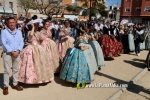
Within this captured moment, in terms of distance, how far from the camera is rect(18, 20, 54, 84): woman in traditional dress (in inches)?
213

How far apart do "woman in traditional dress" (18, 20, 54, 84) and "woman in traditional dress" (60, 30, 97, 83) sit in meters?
0.53

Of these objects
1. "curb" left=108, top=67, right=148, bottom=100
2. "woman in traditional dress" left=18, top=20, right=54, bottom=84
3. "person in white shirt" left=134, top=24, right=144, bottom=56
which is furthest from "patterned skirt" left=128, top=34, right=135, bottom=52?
"woman in traditional dress" left=18, top=20, right=54, bottom=84

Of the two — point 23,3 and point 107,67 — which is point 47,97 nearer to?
point 107,67

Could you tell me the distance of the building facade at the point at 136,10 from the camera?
52.3 m

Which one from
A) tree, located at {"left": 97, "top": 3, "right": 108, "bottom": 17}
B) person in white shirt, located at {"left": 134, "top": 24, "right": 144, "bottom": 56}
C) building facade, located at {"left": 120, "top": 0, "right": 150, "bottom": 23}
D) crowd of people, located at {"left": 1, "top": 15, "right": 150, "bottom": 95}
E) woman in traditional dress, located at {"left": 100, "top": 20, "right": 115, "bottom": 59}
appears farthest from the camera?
building facade, located at {"left": 120, "top": 0, "right": 150, "bottom": 23}

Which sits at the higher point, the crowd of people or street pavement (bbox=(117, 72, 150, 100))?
the crowd of people

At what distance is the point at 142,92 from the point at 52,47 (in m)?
2.76

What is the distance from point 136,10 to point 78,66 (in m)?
52.4

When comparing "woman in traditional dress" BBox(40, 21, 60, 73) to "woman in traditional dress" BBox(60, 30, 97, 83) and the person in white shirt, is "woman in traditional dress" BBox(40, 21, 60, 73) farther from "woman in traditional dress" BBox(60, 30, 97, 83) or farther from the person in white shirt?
the person in white shirt

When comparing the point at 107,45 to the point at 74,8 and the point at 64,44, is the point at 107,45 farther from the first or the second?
the point at 74,8

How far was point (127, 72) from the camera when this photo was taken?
7.69 m

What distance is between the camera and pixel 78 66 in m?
A: 5.62

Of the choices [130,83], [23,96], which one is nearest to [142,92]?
[130,83]

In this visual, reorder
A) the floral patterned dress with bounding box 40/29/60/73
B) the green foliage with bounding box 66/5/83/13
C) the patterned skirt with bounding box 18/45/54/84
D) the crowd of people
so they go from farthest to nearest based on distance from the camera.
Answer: the green foliage with bounding box 66/5/83/13 < the floral patterned dress with bounding box 40/29/60/73 < the patterned skirt with bounding box 18/45/54/84 < the crowd of people
